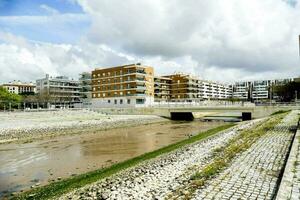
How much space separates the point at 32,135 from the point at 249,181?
30.7 metres

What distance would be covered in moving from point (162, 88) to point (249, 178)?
120 meters

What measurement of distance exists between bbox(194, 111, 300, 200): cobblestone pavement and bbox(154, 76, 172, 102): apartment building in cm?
11014

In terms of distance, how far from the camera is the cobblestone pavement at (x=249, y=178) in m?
8.32

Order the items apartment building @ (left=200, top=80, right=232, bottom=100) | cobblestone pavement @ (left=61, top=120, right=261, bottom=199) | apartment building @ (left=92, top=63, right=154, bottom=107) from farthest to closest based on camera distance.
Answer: apartment building @ (left=200, top=80, right=232, bottom=100)
apartment building @ (left=92, top=63, right=154, bottom=107)
cobblestone pavement @ (left=61, top=120, right=261, bottom=199)

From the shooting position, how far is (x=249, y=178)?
980cm

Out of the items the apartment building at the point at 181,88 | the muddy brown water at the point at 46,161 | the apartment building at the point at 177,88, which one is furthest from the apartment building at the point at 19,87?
the muddy brown water at the point at 46,161

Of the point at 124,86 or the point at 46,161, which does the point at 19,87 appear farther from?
the point at 46,161

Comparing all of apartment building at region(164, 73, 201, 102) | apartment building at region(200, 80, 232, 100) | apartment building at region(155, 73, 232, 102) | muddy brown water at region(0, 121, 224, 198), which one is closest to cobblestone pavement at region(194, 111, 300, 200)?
muddy brown water at region(0, 121, 224, 198)

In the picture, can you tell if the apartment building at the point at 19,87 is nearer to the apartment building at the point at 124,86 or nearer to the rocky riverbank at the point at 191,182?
the apartment building at the point at 124,86

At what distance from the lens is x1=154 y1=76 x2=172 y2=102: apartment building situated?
12631 cm

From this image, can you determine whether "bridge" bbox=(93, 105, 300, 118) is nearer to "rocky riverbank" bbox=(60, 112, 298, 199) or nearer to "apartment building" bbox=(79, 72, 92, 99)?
"rocky riverbank" bbox=(60, 112, 298, 199)

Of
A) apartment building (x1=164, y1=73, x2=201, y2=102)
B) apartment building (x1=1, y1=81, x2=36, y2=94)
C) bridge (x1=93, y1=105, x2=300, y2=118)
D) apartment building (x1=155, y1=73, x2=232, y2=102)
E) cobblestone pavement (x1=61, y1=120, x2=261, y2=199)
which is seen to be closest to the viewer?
cobblestone pavement (x1=61, y1=120, x2=261, y2=199)

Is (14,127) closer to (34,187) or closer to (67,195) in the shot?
(34,187)

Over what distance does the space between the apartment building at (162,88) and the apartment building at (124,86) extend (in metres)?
28.3
